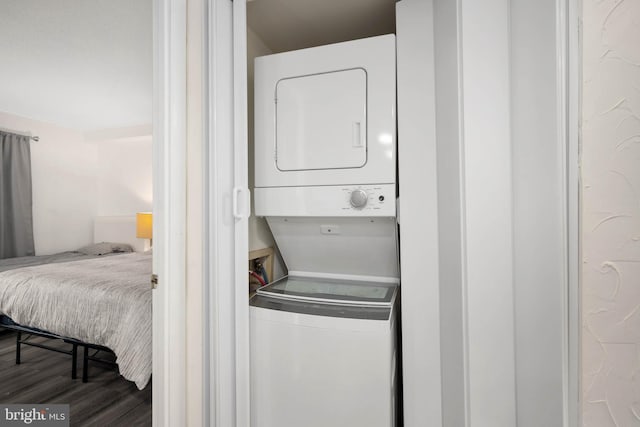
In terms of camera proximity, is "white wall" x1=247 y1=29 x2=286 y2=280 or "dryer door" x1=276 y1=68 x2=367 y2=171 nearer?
"dryer door" x1=276 y1=68 x2=367 y2=171

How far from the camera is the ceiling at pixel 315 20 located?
1.50 metres

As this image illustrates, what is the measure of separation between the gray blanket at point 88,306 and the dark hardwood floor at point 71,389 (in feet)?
0.86

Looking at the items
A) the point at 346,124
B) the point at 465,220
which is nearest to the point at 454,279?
the point at 465,220

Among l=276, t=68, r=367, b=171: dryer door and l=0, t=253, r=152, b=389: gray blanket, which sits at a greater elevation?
l=276, t=68, r=367, b=171: dryer door

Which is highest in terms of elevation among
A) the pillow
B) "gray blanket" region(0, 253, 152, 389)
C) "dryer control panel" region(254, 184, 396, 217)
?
"dryer control panel" region(254, 184, 396, 217)

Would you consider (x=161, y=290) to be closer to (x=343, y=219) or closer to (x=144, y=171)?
(x=343, y=219)

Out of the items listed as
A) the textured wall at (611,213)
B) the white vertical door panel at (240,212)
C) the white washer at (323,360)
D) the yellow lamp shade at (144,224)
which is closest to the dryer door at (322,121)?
the white vertical door panel at (240,212)

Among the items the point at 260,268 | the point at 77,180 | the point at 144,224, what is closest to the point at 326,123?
the point at 260,268

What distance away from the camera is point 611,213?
55 centimetres

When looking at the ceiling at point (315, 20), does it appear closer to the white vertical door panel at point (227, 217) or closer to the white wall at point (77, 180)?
the white vertical door panel at point (227, 217)

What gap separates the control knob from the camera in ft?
4.31

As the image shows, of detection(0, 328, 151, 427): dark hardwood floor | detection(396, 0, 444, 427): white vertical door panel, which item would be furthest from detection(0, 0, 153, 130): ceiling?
detection(0, 328, 151, 427): dark hardwood floor

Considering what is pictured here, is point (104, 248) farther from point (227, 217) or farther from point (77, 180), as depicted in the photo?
point (227, 217)

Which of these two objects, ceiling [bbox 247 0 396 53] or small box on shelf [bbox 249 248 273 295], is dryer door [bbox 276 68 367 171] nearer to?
ceiling [bbox 247 0 396 53]
